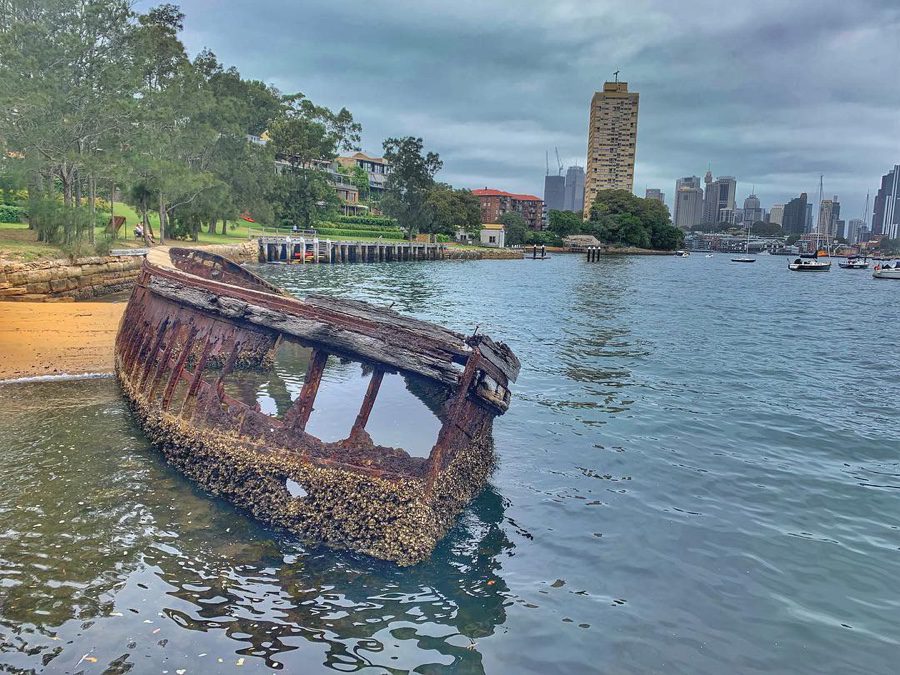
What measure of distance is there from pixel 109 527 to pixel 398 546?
159 inches

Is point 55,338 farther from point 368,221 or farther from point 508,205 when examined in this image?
point 508,205

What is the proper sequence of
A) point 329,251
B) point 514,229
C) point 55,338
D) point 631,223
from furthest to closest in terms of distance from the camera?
point 631,223
point 514,229
point 329,251
point 55,338

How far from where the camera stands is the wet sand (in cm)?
1661

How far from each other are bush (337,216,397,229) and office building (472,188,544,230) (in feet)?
174

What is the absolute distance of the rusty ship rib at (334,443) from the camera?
318 inches

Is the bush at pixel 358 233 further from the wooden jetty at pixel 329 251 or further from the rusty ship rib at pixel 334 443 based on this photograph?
the rusty ship rib at pixel 334 443

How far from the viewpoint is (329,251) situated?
70.4 m

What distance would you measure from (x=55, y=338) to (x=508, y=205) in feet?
545

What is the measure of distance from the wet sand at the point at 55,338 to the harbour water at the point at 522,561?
1.70 m

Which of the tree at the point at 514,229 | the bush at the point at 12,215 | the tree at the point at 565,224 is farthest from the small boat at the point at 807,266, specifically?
the bush at the point at 12,215

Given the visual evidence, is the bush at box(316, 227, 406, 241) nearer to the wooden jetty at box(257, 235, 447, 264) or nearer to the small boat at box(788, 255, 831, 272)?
the wooden jetty at box(257, 235, 447, 264)

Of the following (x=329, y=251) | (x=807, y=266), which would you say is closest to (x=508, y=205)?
(x=807, y=266)

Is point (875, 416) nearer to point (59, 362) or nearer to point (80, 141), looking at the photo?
point (59, 362)

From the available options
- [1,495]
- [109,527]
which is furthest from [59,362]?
[109,527]
